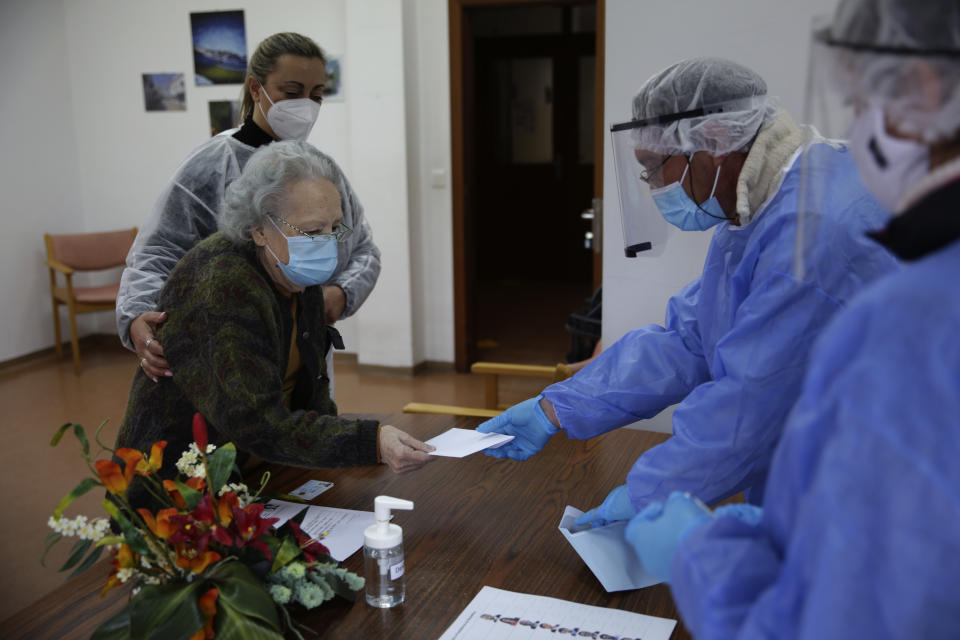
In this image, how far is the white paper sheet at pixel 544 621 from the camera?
1141mm

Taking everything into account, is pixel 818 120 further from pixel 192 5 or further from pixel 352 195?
pixel 192 5

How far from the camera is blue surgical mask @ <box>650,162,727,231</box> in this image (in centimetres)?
148

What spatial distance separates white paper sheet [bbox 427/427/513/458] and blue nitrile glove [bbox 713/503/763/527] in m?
0.66

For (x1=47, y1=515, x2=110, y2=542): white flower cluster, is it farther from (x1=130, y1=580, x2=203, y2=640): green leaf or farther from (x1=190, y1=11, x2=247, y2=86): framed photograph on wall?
(x1=190, y1=11, x2=247, y2=86): framed photograph on wall

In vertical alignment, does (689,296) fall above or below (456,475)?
above

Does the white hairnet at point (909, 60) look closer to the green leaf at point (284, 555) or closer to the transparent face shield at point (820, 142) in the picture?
the transparent face shield at point (820, 142)

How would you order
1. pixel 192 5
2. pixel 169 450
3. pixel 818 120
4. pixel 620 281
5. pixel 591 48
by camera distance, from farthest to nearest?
pixel 591 48 < pixel 192 5 < pixel 620 281 < pixel 169 450 < pixel 818 120

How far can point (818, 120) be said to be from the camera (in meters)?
0.87

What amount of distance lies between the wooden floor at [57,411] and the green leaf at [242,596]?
1918mm

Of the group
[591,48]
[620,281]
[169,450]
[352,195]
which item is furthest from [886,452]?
[591,48]

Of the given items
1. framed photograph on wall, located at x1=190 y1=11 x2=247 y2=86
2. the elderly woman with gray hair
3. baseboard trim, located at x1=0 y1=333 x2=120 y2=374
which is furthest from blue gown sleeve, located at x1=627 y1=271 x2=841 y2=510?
baseboard trim, located at x1=0 y1=333 x2=120 y2=374

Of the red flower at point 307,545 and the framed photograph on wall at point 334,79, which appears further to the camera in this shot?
the framed photograph on wall at point 334,79

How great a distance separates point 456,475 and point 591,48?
273 inches

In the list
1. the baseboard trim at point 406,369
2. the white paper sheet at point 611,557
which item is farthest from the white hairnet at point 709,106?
the baseboard trim at point 406,369
